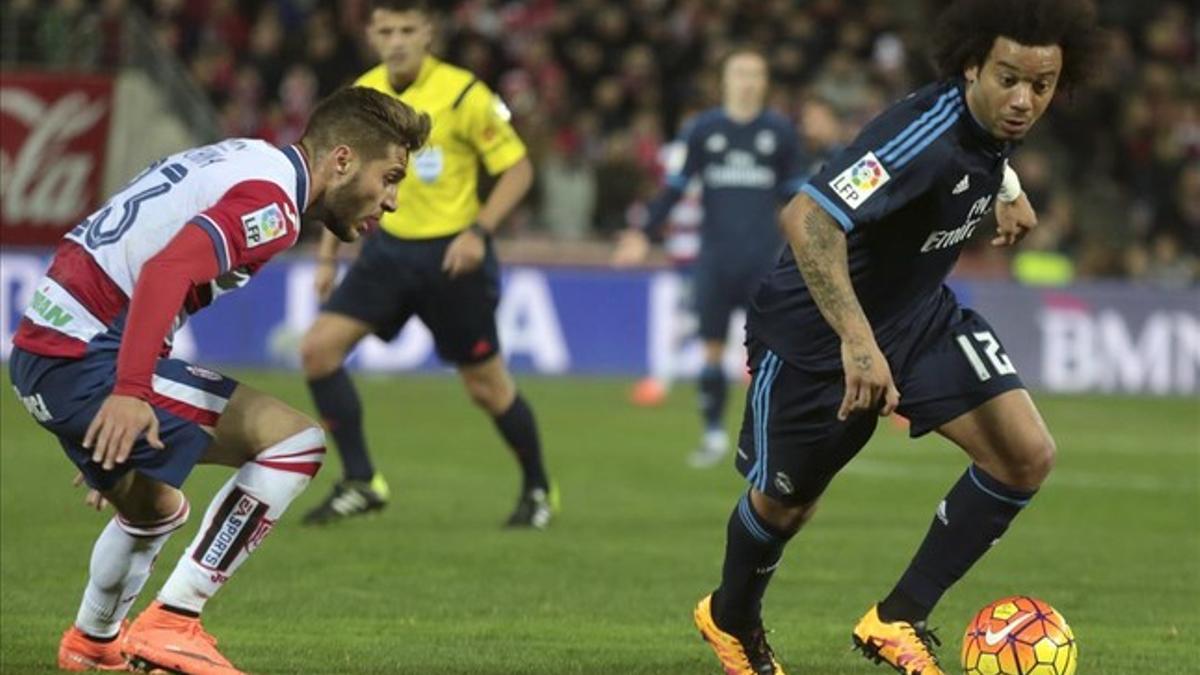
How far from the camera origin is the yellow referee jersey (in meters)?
10.9

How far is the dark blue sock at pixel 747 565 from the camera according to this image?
7.05 metres

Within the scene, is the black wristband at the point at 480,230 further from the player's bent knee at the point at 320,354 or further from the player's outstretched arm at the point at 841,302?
the player's outstretched arm at the point at 841,302

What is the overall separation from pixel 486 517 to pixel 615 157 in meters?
12.3

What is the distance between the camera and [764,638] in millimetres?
7129

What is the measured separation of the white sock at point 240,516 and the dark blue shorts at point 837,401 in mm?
1362

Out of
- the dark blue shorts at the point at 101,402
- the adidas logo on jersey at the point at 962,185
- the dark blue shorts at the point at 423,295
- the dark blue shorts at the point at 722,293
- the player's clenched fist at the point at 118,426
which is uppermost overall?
the adidas logo on jersey at the point at 962,185

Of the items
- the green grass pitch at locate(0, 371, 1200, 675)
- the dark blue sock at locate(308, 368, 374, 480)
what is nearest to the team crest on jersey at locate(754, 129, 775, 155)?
the green grass pitch at locate(0, 371, 1200, 675)

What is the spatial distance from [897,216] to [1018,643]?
1.31 m

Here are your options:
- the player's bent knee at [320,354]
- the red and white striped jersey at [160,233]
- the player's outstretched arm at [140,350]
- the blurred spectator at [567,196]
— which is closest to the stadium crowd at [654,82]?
the blurred spectator at [567,196]

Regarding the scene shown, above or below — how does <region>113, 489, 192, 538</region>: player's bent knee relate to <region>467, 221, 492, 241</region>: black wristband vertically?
above

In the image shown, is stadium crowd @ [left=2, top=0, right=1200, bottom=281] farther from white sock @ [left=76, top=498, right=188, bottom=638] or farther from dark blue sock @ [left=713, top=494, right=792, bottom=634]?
white sock @ [left=76, top=498, right=188, bottom=638]

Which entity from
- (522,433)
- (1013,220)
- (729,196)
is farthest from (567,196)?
(1013,220)

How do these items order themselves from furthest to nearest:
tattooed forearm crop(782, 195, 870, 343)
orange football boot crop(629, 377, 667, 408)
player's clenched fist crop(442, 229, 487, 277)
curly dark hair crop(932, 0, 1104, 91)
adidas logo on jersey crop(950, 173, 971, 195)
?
orange football boot crop(629, 377, 667, 408)
player's clenched fist crop(442, 229, 487, 277)
adidas logo on jersey crop(950, 173, 971, 195)
curly dark hair crop(932, 0, 1104, 91)
tattooed forearm crop(782, 195, 870, 343)

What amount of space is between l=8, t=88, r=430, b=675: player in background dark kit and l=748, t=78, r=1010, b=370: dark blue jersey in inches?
47.9
